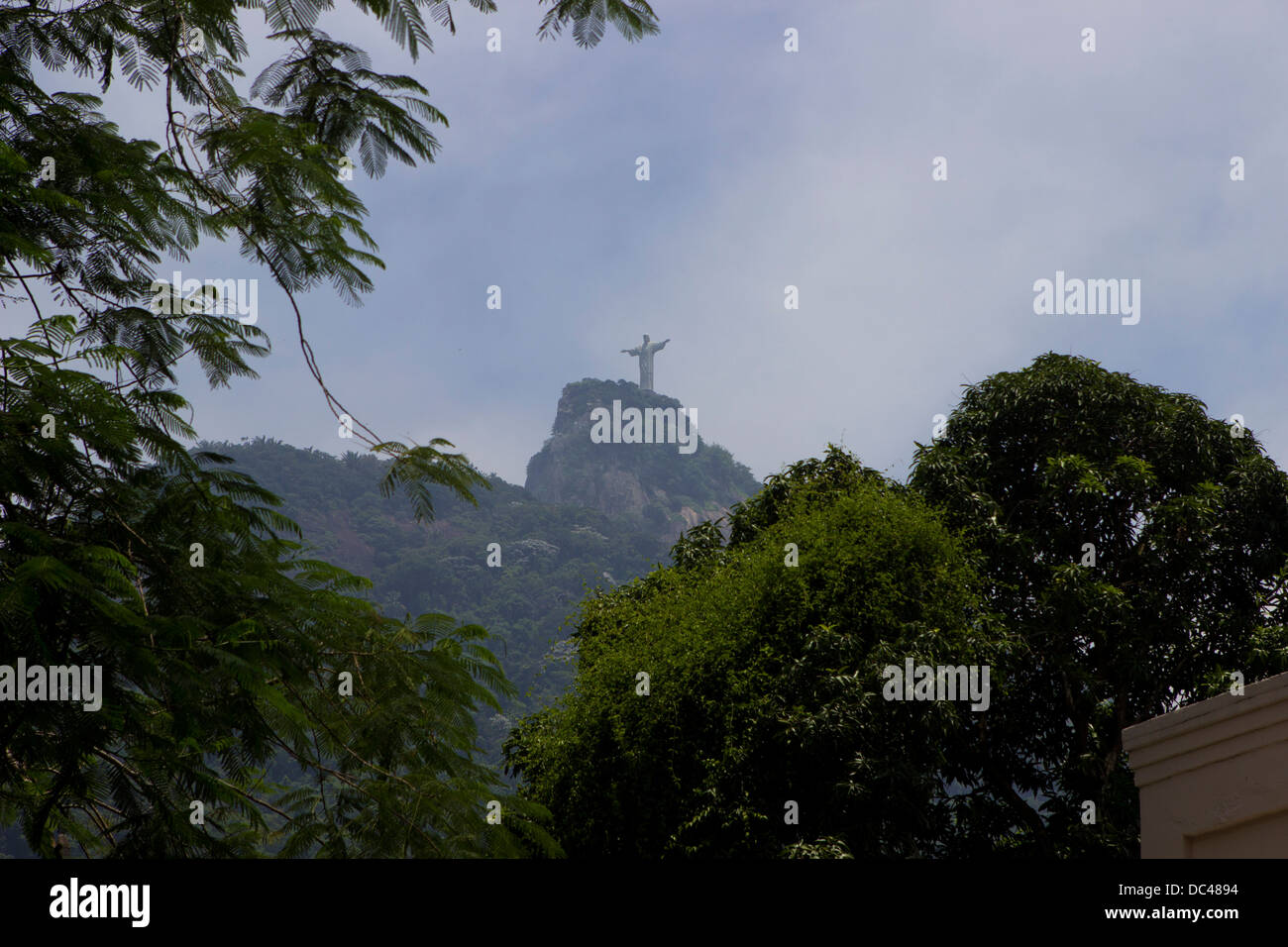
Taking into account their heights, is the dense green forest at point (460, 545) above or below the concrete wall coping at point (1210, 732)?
above

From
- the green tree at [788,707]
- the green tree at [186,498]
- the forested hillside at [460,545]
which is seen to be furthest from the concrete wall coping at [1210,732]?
the forested hillside at [460,545]

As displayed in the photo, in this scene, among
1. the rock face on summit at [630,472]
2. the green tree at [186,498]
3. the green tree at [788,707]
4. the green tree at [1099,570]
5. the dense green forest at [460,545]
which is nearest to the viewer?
the green tree at [186,498]

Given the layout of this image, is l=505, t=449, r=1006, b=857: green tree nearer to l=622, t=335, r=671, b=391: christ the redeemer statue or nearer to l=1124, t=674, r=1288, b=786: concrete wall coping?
l=1124, t=674, r=1288, b=786: concrete wall coping

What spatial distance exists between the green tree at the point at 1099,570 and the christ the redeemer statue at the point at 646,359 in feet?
402

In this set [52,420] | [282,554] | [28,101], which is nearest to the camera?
[52,420]

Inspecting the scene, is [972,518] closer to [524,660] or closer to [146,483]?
[146,483]

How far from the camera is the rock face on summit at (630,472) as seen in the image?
126375mm

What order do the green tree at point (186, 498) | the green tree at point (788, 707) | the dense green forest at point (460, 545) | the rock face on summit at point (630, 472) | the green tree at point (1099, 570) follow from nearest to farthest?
1. the green tree at point (186, 498)
2. the green tree at point (788, 707)
3. the green tree at point (1099, 570)
4. the dense green forest at point (460, 545)
5. the rock face on summit at point (630, 472)

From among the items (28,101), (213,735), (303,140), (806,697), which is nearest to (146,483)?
(213,735)

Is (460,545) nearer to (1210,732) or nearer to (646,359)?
(646,359)

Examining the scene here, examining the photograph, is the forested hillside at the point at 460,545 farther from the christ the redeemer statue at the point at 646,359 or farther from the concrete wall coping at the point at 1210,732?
the concrete wall coping at the point at 1210,732

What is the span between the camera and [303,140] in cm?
506
